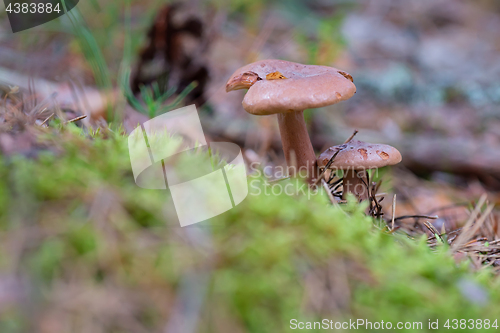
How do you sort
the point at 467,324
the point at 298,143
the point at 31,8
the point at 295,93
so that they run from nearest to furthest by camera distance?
1. the point at 467,324
2. the point at 295,93
3. the point at 298,143
4. the point at 31,8

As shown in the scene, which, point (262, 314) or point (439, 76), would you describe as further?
point (439, 76)

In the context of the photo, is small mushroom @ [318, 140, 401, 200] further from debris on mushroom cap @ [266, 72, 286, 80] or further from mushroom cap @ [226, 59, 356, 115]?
debris on mushroom cap @ [266, 72, 286, 80]

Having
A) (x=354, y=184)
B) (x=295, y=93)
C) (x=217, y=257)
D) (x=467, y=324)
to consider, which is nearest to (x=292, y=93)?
(x=295, y=93)

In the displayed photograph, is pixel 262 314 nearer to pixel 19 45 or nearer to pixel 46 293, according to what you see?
pixel 46 293

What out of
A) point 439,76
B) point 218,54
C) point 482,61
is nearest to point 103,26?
point 218,54

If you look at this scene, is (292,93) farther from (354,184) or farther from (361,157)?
(354,184)

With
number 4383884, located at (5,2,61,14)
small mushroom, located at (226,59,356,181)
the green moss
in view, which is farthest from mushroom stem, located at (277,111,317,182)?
number 4383884, located at (5,2,61,14)

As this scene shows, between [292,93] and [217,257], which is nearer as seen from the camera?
[217,257]
